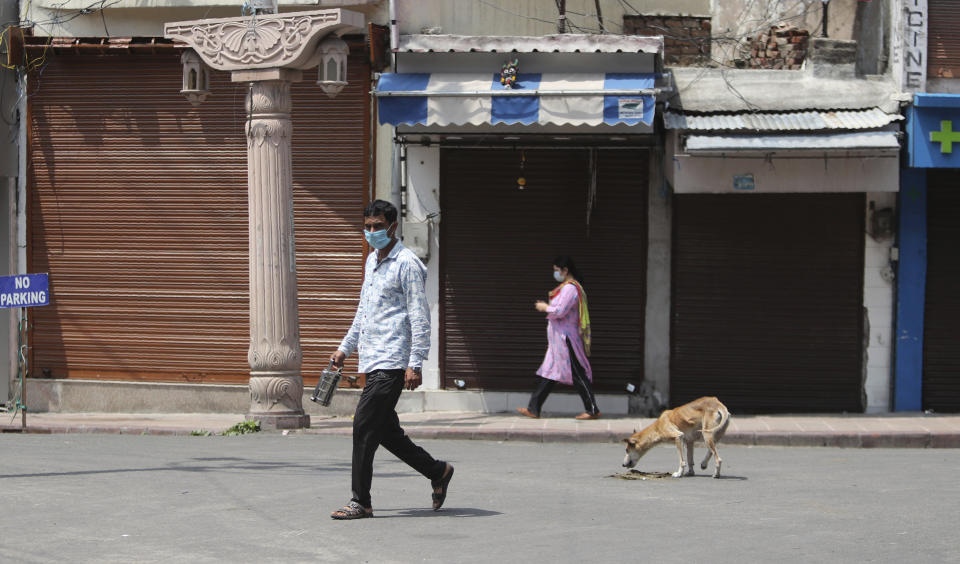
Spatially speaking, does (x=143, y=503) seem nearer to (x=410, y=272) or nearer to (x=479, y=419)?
(x=410, y=272)

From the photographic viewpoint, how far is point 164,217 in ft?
54.2

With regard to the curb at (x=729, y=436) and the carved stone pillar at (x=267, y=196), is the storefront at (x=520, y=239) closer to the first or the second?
the carved stone pillar at (x=267, y=196)

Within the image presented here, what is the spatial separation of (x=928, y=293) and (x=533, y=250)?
15.4 feet

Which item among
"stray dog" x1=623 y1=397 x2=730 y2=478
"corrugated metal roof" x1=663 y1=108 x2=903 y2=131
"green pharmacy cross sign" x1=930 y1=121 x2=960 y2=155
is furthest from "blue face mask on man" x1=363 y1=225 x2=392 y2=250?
"green pharmacy cross sign" x1=930 y1=121 x2=960 y2=155

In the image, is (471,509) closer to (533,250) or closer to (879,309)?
(533,250)

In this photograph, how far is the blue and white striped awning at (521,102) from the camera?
14.2m

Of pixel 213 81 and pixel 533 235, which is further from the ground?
pixel 213 81

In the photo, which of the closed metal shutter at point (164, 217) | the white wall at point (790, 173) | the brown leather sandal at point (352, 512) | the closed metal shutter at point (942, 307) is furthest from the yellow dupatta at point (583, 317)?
the brown leather sandal at point (352, 512)

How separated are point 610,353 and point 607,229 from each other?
4.90 feet

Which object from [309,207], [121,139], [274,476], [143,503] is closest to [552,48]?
[309,207]

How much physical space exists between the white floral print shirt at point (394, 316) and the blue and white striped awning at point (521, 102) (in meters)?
6.42

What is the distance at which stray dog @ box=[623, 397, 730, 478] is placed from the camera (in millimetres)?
10148

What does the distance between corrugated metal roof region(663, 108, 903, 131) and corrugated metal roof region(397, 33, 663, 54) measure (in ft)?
2.87

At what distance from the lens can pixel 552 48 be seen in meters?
14.9
